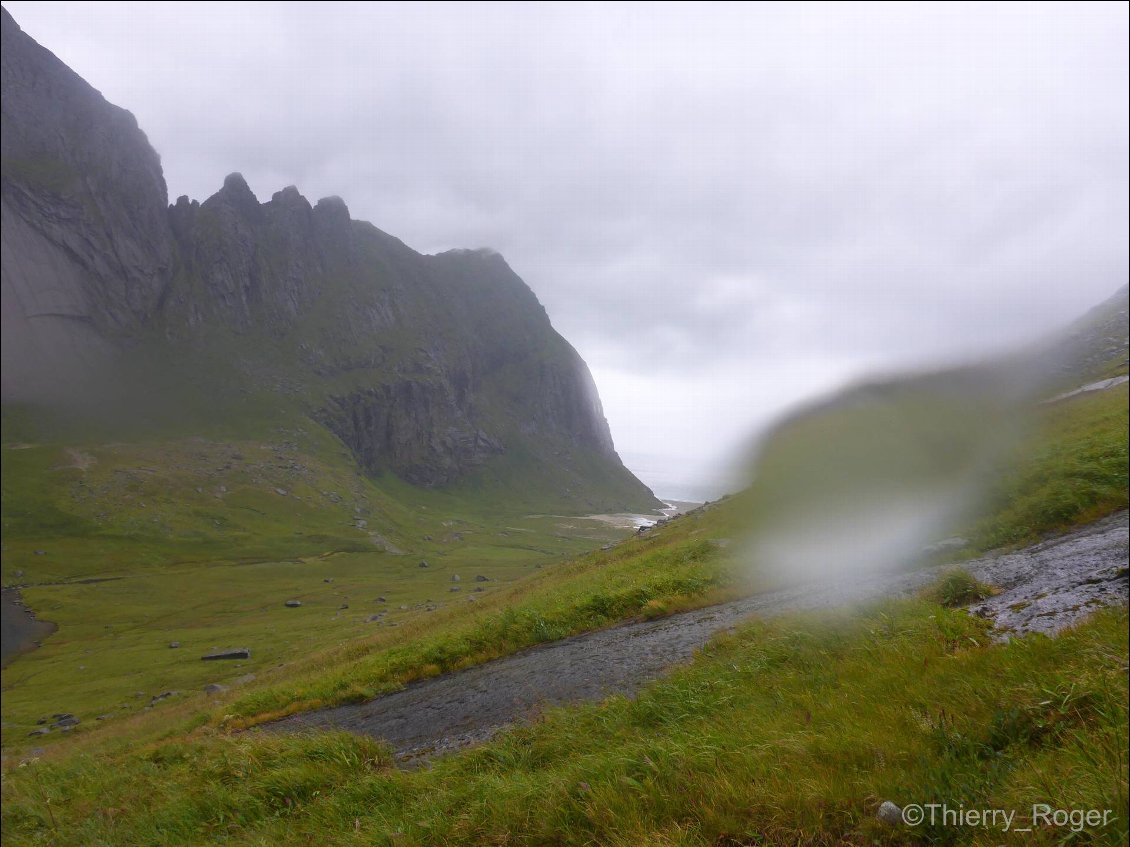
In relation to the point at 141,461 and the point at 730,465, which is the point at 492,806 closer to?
the point at 730,465

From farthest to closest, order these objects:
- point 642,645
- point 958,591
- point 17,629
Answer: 1. point 17,629
2. point 642,645
3. point 958,591

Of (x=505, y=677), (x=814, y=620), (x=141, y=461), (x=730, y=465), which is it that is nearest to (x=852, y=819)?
(x=814, y=620)

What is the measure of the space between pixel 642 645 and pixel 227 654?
64584mm

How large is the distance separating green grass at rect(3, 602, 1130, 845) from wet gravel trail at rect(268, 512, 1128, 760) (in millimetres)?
1562

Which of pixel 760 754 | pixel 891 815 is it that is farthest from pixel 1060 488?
pixel 891 815

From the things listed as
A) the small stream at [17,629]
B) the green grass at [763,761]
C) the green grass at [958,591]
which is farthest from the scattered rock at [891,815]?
the small stream at [17,629]

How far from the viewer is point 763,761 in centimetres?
580

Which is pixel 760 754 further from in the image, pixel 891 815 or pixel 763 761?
pixel 891 815

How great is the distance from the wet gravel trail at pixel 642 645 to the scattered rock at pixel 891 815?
4.73 m

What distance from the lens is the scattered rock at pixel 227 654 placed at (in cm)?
6121

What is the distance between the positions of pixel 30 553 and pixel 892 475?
17192cm

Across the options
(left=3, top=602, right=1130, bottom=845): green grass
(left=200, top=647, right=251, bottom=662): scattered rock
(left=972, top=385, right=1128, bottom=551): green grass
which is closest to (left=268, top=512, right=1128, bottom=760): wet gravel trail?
(left=972, top=385, right=1128, bottom=551): green grass

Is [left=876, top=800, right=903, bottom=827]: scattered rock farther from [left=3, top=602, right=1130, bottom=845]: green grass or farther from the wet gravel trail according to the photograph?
the wet gravel trail

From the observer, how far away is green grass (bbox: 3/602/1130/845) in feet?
15.2
